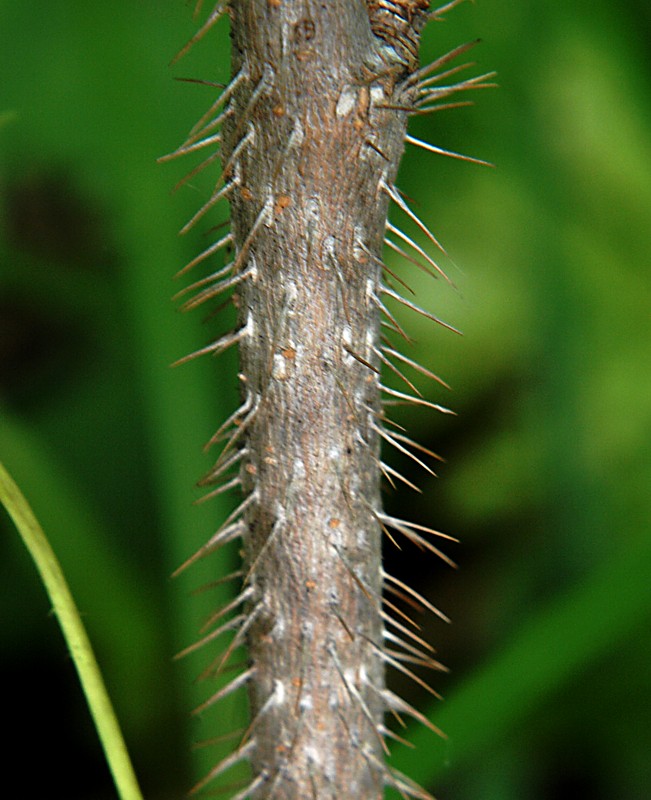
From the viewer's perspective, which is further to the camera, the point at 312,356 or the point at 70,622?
the point at 70,622

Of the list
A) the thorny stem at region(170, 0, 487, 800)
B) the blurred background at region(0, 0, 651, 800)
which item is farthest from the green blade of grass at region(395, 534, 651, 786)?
the thorny stem at region(170, 0, 487, 800)

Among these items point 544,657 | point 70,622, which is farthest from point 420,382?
point 70,622

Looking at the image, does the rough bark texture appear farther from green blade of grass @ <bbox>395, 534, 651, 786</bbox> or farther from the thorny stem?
green blade of grass @ <bbox>395, 534, 651, 786</bbox>

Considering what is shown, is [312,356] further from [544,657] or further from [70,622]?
[544,657]

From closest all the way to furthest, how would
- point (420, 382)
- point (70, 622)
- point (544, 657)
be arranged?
point (70, 622), point (544, 657), point (420, 382)

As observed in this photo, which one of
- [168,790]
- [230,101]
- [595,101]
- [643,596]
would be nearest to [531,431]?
[643,596]

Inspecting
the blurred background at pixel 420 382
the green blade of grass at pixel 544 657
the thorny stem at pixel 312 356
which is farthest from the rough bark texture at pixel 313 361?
the blurred background at pixel 420 382
